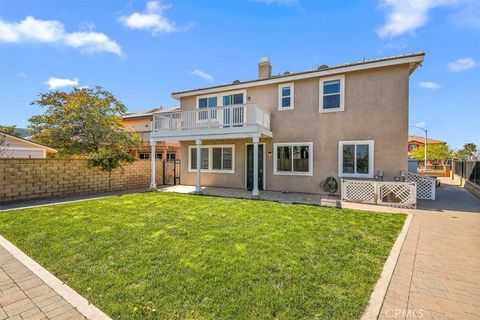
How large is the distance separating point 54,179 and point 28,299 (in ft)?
30.3

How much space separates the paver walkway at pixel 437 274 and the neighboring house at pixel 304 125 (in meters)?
4.51

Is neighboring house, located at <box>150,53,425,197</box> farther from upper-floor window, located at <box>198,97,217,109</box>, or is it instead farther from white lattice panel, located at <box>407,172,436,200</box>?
white lattice panel, located at <box>407,172,436,200</box>

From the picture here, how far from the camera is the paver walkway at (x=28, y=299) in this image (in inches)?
105

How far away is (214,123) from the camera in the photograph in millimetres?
12516

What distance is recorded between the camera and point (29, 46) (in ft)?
41.1

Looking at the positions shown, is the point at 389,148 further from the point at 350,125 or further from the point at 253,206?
the point at 253,206

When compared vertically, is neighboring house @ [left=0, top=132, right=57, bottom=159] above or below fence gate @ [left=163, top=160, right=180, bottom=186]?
above

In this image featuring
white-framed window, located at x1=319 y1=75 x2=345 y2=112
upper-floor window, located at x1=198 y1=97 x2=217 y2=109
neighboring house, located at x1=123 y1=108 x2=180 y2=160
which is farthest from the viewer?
neighboring house, located at x1=123 y1=108 x2=180 y2=160

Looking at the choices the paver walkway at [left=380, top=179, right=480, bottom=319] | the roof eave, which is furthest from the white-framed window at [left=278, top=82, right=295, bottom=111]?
the paver walkway at [left=380, top=179, right=480, bottom=319]

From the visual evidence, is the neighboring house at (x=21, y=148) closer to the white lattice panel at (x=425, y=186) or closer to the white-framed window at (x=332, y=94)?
the white-framed window at (x=332, y=94)

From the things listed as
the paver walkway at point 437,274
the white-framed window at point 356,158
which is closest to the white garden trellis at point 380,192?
the white-framed window at point 356,158

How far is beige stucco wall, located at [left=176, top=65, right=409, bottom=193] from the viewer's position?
10055mm

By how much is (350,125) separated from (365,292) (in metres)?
9.19

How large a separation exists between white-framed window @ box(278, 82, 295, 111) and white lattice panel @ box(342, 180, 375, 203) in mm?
4845
